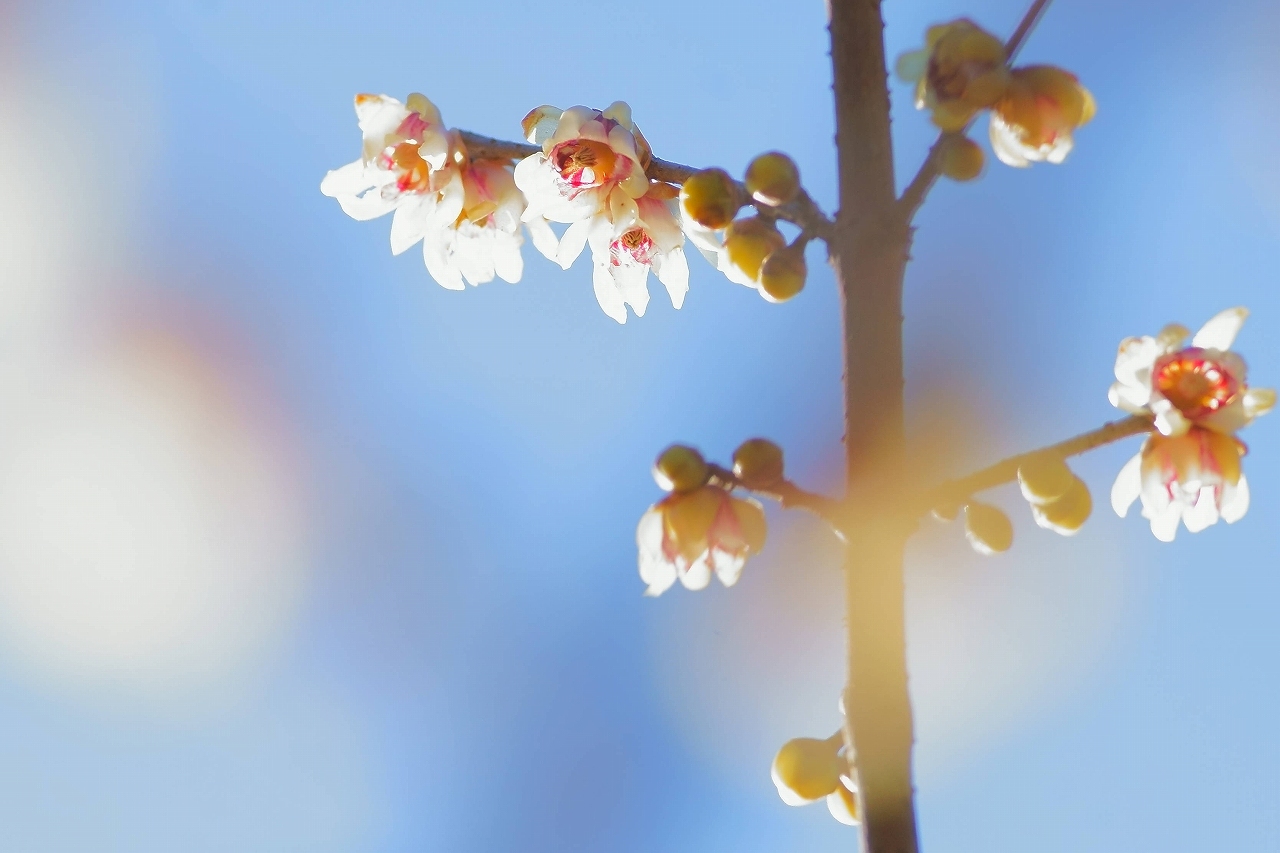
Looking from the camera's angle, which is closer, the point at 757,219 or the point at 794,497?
the point at 794,497

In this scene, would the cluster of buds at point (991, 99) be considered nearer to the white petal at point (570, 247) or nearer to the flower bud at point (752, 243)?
the flower bud at point (752, 243)

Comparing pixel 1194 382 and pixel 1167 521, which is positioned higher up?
pixel 1194 382

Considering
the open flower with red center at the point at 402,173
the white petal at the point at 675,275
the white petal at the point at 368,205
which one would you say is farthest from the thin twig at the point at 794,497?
the white petal at the point at 368,205

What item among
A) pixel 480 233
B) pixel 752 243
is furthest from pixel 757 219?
pixel 480 233

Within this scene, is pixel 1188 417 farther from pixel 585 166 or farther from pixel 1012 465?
pixel 585 166

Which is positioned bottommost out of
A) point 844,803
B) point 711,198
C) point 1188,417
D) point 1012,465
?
point 844,803

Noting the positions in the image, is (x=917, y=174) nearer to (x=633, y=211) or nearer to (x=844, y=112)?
(x=844, y=112)
